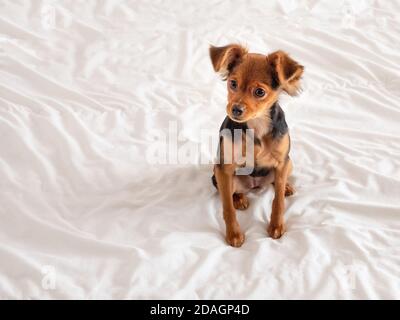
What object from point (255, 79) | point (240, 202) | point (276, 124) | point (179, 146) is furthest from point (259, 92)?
point (179, 146)

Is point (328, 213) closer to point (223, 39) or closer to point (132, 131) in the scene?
point (132, 131)

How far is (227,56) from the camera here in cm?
126

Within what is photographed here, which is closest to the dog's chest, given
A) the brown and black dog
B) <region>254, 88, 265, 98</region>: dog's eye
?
Answer: the brown and black dog

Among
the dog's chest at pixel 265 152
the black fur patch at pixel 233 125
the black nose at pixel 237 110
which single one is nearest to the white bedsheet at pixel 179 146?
the dog's chest at pixel 265 152

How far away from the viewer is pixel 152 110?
1866mm

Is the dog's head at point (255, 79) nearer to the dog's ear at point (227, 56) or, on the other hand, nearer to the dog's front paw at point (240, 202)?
the dog's ear at point (227, 56)

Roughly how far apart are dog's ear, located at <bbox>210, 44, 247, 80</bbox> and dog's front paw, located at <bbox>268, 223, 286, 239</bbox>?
0.50 meters

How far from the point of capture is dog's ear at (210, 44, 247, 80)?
1256mm

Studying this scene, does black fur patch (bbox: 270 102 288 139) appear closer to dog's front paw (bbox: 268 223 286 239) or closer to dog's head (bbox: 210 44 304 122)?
dog's head (bbox: 210 44 304 122)

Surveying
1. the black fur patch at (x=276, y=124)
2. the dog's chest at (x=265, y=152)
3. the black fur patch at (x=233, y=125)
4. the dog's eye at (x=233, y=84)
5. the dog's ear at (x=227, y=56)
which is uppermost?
the dog's ear at (x=227, y=56)

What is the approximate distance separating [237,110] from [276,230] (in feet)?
1.34

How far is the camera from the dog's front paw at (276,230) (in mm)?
1334

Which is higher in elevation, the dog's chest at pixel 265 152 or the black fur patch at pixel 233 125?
the black fur patch at pixel 233 125

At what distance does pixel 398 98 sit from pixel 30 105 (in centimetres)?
157
